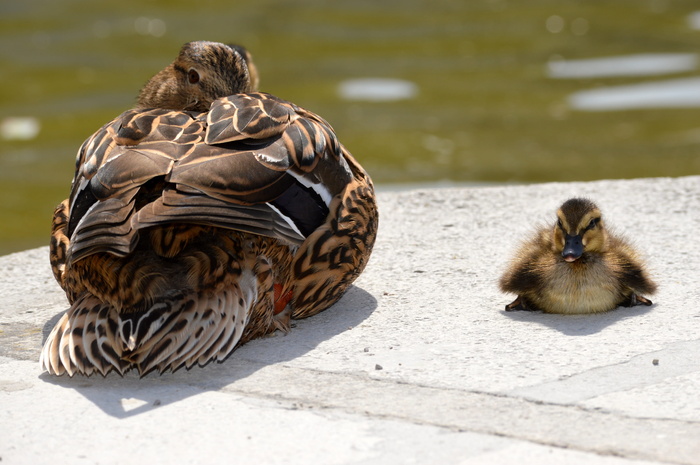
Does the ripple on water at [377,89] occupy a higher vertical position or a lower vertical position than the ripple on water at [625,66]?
lower

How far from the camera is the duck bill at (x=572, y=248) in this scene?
470cm

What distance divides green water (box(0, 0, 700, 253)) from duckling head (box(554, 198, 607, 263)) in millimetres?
6133

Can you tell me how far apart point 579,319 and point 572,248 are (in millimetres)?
279

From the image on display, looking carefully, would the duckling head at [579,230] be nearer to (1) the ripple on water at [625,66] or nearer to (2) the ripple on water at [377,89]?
(2) the ripple on water at [377,89]

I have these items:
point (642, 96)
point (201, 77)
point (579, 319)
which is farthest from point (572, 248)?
point (642, 96)

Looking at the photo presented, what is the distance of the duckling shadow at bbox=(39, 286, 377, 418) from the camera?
3.87m

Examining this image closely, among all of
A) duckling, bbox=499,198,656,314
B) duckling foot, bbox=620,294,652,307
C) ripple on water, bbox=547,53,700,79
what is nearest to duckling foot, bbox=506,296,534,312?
duckling, bbox=499,198,656,314

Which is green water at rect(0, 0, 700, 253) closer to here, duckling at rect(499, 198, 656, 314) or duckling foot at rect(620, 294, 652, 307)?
duckling at rect(499, 198, 656, 314)

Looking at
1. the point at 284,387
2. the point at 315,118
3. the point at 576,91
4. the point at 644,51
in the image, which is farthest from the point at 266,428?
the point at 644,51

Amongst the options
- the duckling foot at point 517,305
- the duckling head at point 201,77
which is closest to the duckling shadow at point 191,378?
the duckling foot at point 517,305

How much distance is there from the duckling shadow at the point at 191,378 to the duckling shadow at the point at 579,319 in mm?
670

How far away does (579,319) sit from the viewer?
4699 millimetres

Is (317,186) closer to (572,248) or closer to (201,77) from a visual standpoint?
(572,248)

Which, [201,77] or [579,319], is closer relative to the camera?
[579,319]
